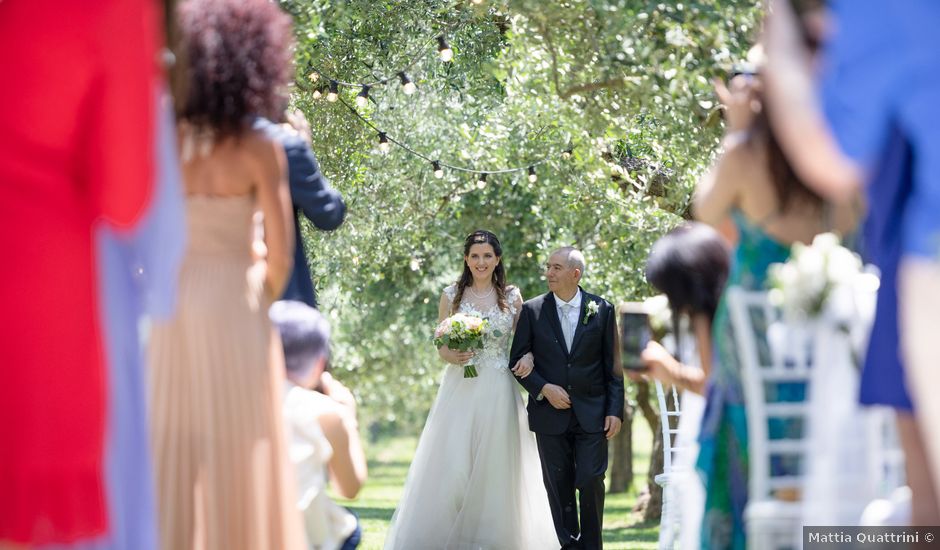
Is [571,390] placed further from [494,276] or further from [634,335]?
[634,335]

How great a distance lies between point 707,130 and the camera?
7055 mm

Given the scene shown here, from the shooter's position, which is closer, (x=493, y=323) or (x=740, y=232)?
(x=740, y=232)

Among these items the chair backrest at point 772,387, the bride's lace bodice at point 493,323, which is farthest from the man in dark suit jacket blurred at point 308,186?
the bride's lace bodice at point 493,323

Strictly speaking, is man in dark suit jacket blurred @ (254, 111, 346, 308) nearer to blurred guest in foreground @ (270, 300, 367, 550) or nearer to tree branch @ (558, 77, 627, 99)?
blurred guest in foreground @ (270, 300, 367, 550)

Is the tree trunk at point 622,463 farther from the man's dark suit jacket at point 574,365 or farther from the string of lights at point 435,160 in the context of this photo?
the man's dark suit jacket at point 574,365

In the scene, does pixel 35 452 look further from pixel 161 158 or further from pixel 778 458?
pixel 778 458

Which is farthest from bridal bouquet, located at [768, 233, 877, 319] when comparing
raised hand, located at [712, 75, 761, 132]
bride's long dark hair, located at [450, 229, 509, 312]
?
bride's long dark hair, located at [450, 229, 509, 312]

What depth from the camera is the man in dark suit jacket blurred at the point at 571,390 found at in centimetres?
980

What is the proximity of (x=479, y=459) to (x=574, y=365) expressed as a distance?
1023mm

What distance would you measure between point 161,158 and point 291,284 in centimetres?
220

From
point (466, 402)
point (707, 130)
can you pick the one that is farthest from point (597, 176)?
point (707, 130)

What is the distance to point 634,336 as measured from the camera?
5012 millimetres

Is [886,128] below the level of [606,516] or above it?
above

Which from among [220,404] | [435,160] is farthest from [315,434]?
[435,160]
